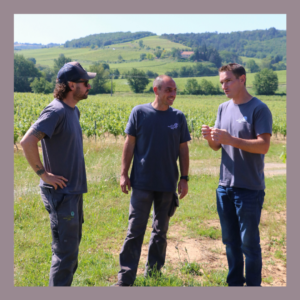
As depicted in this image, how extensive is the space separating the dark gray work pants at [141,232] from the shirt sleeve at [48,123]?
3.94ft

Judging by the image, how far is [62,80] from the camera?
9.48ft

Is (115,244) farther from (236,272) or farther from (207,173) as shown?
(207,173)

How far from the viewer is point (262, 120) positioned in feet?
9.89

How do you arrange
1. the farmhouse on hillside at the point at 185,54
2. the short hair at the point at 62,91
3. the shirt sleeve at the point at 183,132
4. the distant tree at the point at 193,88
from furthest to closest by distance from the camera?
the farmhouse on hillside at the point at 185,54
the distant tree at the point at 193,88
the shirt sleeve at the point at 183,132
the short hair at the point at 62,91

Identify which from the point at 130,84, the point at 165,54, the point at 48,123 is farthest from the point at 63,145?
the point at 165,54

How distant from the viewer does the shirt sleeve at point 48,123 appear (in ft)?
8.61

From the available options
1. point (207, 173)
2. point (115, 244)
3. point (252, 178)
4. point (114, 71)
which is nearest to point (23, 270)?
point (115, 244)

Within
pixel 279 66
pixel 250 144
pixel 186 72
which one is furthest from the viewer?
pixel 279 66

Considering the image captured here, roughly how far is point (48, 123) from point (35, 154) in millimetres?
292

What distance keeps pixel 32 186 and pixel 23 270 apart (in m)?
3.77

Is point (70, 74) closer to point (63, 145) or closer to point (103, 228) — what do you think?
point (63, 145)

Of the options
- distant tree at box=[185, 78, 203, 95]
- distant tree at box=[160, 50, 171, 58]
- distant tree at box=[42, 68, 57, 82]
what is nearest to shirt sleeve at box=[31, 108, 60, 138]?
distant tree at box=[185, 78, 203, 95]

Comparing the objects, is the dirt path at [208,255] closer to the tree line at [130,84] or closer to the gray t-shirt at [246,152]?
the gray t-shirt at [246,152]

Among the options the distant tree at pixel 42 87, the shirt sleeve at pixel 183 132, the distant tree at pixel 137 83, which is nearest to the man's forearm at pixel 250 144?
the shirt sleeve at pixel 183 132
